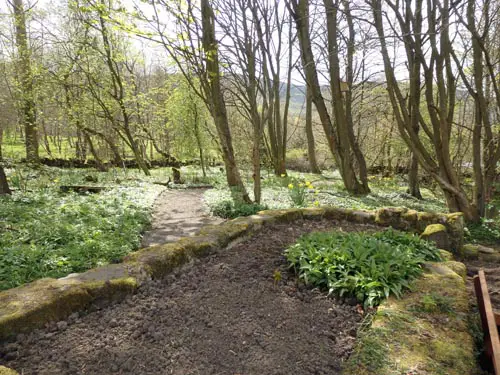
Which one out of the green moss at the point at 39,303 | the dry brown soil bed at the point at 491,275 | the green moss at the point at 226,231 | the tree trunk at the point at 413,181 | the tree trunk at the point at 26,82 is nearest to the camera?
the green moss at the point at 39,303

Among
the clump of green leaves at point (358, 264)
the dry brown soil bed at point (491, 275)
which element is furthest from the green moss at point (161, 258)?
the dry brown soil bed at point (491, 275)

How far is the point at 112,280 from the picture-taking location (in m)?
2.67

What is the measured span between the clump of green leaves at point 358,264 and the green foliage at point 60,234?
8.15 ft

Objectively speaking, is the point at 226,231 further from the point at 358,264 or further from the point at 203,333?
the point at 203,333

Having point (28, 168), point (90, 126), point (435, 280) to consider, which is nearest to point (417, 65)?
point (435, 280)

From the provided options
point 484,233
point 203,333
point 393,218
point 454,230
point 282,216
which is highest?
point 282,216

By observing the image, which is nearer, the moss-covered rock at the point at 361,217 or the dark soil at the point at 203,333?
the dark soil at the point at 203,333

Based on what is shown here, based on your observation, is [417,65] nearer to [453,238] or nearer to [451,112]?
[451,112]

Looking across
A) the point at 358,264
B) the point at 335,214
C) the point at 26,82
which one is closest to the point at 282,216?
the point at 335,214

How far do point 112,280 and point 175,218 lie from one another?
14.0ft

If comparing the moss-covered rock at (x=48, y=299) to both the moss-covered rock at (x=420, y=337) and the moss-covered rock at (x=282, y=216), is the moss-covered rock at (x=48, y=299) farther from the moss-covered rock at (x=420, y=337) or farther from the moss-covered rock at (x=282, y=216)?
the moss-covered rock at (x=282, y=216)

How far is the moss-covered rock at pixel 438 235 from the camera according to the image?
178 inches

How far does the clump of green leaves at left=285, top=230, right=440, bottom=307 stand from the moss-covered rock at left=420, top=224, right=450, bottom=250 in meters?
0.70

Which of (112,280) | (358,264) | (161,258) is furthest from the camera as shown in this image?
(161,258)
